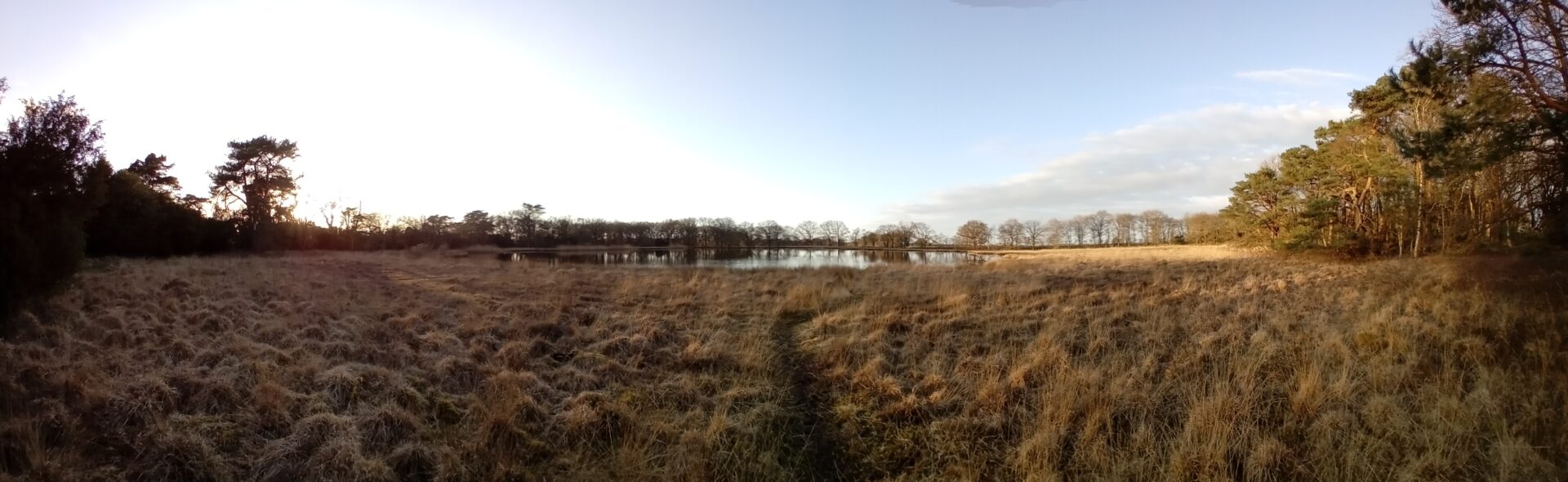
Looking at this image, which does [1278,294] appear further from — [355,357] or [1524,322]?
[355,357]

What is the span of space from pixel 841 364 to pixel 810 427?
5.59 feet

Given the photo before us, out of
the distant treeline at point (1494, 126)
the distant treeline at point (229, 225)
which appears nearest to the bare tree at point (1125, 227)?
the distant treeline at point (229, 225)

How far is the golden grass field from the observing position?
3.62m

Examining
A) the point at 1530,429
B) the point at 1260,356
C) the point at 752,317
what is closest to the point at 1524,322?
the point at 1260,356

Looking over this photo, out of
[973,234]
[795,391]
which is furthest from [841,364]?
[973,234]

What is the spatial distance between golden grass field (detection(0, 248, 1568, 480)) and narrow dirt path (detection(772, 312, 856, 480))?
0.02 m

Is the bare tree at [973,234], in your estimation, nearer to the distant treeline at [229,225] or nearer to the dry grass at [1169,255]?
the distant treeline at [229,225]

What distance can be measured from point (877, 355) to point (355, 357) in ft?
19.6

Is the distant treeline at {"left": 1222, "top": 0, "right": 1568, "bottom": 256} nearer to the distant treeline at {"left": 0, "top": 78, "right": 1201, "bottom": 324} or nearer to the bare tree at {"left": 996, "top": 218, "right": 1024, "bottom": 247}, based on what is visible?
the distant treeline at {"left": 0, "top": 78, "right": 1201, "bottom": 324}

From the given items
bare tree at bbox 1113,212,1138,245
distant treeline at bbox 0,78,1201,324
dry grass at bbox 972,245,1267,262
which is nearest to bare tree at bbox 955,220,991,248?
distant treeline at bbox 0,78,1201,324

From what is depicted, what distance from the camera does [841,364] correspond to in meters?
6.28

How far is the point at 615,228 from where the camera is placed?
9338 cm

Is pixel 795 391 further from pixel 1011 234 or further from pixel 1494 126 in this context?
pixel 1011 234

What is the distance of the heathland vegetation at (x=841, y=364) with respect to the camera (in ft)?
12.1
